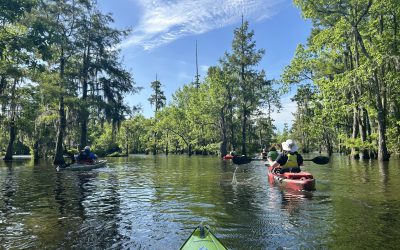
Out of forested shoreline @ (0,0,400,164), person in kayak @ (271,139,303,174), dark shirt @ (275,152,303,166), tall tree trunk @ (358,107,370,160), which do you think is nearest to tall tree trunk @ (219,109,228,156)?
forested shoreline @ (0,0,400,164)

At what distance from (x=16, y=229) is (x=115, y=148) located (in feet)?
236

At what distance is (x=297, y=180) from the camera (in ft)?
47.6

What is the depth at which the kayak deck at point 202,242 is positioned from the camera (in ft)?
15.8

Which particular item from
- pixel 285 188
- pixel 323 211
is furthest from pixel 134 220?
pixel 285 188

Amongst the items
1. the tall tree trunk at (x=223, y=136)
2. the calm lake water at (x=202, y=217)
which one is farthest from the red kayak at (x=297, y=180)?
the tall tree trunk at (x=223, y=136)

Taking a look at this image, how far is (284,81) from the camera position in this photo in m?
42.1

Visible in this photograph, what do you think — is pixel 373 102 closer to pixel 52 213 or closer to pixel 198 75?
pixel 52 213

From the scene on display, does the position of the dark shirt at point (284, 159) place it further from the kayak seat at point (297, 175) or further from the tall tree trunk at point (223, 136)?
the tall tree trunk at point (223, 136)

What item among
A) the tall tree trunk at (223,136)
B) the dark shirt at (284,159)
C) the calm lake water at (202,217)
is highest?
the tall tree trunk at (223,136)

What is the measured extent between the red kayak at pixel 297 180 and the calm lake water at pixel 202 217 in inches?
17.5

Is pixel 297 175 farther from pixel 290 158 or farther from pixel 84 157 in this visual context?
pixel 84 157

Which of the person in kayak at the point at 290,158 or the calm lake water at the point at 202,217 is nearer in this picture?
the calm lake water at the point at 202,217

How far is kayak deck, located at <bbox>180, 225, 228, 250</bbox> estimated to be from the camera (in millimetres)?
4817

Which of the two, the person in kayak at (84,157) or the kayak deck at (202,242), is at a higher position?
the person in kayak at (84,157)
